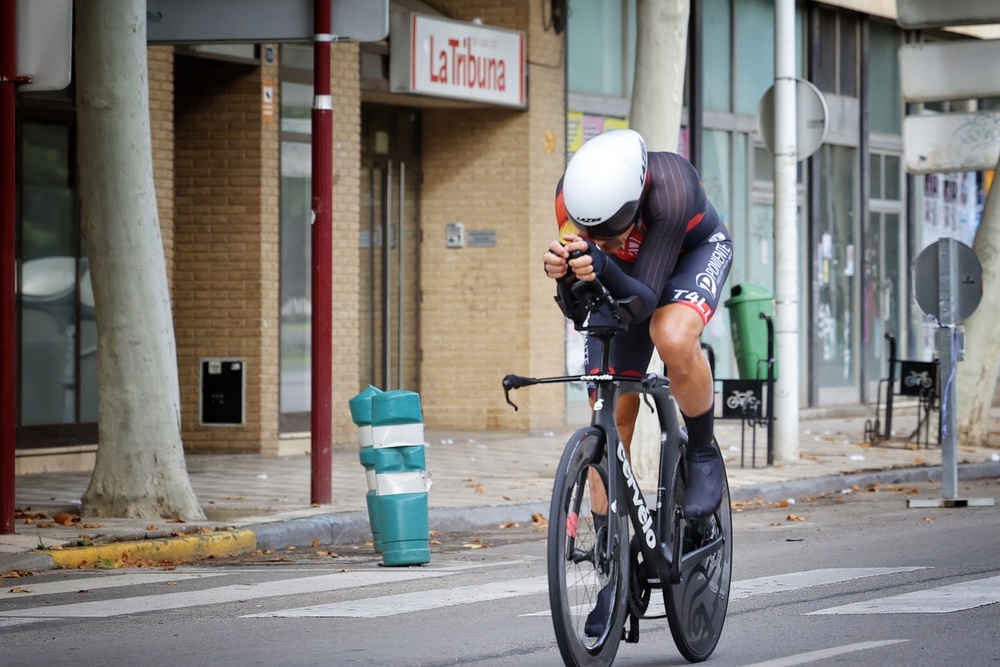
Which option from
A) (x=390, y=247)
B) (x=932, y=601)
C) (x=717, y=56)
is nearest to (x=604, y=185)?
(x=932, y=601)

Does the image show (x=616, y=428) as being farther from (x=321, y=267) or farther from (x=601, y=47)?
(x=601, y=47)

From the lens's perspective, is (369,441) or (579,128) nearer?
(369,441)

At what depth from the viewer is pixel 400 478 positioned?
9945 mm

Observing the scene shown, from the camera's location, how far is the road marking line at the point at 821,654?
20.2ft

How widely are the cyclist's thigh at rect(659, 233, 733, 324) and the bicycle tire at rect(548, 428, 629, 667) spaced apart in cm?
59

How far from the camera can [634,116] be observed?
14.1 m

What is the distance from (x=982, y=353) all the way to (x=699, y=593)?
528 inches

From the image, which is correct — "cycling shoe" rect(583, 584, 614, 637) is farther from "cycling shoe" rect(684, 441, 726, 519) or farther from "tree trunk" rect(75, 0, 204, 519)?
"tree trunk" rect(75, 0, 204, 519)

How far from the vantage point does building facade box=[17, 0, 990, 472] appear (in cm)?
1546

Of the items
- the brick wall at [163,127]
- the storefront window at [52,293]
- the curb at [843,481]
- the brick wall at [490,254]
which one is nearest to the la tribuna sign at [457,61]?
the brick wall at [490,254]

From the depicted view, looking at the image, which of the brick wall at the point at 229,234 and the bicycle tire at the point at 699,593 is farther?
the brick wall at the point at 229,234

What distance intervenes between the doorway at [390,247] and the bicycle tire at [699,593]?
522 inches

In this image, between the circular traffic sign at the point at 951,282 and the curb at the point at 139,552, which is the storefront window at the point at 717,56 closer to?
the circular traffic sign at the point at 951,282

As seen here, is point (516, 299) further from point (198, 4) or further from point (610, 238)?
point (610, 238)
